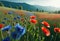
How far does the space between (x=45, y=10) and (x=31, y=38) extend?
0.70 m

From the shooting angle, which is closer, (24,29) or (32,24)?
(24,29)

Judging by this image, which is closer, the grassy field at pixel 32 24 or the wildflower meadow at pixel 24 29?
the wildflower meadow at pixel 24 29

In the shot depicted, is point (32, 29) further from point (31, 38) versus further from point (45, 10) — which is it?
point (45, 10)

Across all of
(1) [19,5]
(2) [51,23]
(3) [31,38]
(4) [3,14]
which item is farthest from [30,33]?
(1) [19,5]

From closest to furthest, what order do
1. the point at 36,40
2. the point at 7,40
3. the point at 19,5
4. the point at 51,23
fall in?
the point at 7,40
the point at 36,40
the point at 51,23
the point at 19,5

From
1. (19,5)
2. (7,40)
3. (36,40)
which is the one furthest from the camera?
(19,5)

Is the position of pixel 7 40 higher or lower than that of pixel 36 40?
higher

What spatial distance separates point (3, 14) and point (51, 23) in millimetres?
329

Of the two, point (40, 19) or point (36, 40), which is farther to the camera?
point (40, 19)

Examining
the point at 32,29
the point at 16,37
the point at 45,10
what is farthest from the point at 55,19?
the point at 16,37

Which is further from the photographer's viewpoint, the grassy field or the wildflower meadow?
the grassy field

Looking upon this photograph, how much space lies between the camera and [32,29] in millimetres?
811

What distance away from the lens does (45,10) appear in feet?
4.74

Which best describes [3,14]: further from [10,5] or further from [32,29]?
[32,29]
